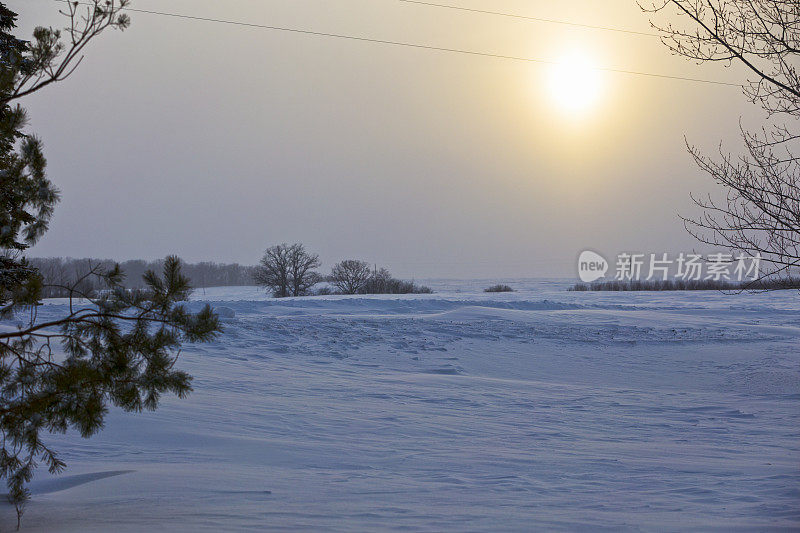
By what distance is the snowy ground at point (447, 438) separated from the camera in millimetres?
5191

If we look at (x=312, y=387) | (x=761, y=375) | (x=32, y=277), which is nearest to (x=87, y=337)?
(x=32, y=277)

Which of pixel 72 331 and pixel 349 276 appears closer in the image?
pixel 72 331

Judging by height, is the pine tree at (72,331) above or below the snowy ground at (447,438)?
above

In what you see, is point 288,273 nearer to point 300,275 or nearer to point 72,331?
point 300,275

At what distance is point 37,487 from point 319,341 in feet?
32.2

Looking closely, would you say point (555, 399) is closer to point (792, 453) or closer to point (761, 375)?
point (792, 453)

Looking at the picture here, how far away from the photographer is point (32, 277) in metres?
4.19

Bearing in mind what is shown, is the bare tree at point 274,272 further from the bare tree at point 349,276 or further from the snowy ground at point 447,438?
the snowy ground at point 447,438

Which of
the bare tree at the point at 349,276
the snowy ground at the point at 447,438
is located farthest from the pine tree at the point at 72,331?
the bare tree at the point at 349,276

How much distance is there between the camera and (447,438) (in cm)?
823

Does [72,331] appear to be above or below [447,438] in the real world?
above

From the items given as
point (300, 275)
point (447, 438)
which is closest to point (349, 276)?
point (300, 275)

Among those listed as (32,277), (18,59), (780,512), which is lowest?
(780,512)

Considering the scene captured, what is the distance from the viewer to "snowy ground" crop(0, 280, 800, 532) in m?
5.19
